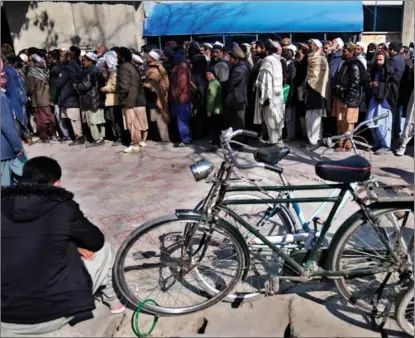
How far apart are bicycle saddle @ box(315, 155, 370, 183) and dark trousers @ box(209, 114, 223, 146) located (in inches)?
177

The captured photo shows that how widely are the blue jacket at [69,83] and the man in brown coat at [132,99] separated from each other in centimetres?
105

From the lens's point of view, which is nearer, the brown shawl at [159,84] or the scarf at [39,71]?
the brown shawl at [159,84]

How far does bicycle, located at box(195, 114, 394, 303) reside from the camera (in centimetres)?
292

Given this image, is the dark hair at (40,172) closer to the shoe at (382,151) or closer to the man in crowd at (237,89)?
the man in crowd at (237,89)

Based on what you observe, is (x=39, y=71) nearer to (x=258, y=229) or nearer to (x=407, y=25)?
(x=258, y=229)

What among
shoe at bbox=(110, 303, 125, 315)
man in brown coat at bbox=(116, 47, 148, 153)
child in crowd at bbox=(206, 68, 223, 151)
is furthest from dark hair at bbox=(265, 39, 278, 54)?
shoe at bbox=(110, 303, 125, 315)

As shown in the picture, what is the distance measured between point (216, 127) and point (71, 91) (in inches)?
109

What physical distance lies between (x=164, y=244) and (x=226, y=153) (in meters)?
1.11

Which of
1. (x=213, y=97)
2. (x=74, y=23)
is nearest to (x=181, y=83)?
(x=213, y=97)

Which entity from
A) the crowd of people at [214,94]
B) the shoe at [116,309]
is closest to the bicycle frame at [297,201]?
the shoe at [116,309]

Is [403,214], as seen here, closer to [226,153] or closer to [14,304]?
[226,153]

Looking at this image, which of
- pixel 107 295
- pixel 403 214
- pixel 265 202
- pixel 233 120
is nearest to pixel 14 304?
pixel 107 295

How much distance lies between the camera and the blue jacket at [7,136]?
161 inches

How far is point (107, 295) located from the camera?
10.0ft
